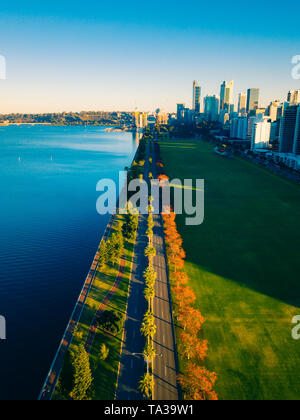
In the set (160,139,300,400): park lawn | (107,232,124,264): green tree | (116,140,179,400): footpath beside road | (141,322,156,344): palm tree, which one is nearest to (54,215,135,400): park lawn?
(116,140,179,400): footpath beside road

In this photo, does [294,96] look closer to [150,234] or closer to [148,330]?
[150,234]

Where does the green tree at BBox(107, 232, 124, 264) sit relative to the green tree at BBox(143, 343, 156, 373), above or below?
above

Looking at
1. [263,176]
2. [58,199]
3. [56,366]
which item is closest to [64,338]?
[56,366]

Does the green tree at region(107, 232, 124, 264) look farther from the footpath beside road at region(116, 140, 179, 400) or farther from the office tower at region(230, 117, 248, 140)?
the office tower at region(230, 117, 248, 140)

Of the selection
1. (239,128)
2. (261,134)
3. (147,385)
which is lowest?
(147,385)

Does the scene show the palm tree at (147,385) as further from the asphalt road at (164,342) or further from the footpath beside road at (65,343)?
the footpath beside road at (65,343)

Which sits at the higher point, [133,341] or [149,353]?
[149,353]

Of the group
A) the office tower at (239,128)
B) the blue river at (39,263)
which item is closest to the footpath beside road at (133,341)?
the blue river at (39,263)

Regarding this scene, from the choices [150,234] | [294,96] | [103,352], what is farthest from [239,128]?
[103,352]
